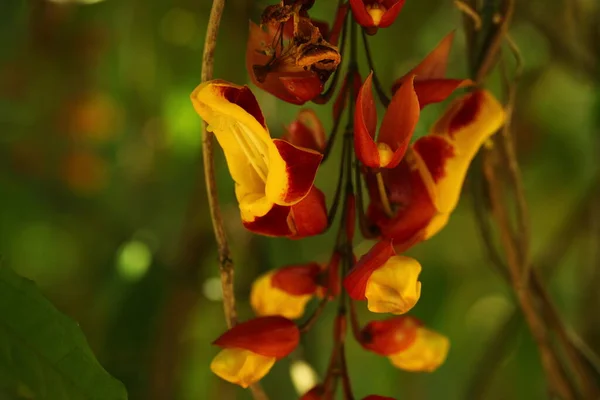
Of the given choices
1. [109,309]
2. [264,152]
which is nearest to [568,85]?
[109,309]

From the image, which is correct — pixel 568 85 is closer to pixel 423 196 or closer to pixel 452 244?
pixel 452 244

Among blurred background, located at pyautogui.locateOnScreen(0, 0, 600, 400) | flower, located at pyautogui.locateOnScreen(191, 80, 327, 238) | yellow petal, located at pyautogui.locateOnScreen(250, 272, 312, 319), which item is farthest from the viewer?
blurred background, located at pyautogui.locateOnScreen(0, 0, 600, 400)

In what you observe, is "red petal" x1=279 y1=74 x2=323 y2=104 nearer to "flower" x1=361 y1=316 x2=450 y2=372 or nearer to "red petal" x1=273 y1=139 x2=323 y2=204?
"red petal" x1=273 y1=139 x2=323 y2=204

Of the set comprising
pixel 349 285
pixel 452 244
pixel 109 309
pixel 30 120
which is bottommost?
pixel 452 244

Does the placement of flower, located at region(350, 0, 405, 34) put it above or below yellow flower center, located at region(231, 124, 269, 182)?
above

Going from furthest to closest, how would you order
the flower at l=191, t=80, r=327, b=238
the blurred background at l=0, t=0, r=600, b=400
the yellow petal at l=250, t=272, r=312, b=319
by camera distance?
1. the blurred background at l=0, t=0, r=600, b=400
2. the yellow petal at l=250, t=272, r=312, b=319
3. the flower at l=191, t=80, r=327, b=238

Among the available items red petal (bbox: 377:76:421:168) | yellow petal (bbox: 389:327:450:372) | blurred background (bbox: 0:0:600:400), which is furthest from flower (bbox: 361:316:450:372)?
blurred background (bbox: 0:0:600:400)

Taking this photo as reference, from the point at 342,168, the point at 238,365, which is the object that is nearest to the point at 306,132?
the point at 342,168

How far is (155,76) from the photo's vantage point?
36.2 inches

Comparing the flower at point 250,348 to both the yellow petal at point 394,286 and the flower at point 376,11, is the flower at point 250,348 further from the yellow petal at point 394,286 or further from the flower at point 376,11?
the flower at point 376,11

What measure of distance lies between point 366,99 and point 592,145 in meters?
0.59

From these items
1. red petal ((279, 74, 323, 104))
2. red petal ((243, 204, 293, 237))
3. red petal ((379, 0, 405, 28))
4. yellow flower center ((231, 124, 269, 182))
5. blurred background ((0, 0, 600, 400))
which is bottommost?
blurred background ((0, 0, 600, 400))

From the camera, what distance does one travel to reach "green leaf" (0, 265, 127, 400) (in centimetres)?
38

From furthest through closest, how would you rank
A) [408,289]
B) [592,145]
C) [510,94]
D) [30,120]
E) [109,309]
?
[30,120]
[592,145]
[109,309]
[510,94]
[408,289]
